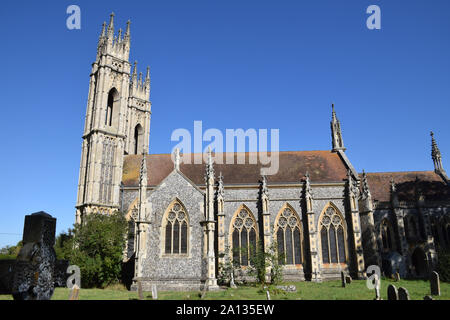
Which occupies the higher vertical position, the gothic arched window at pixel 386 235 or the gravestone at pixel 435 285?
the gothic arched window at pixel 386 235

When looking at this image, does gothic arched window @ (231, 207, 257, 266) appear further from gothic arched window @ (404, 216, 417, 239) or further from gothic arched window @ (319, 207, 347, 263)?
gothic arched window @ (404, 216, 417, 239)

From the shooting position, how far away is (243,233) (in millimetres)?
26703

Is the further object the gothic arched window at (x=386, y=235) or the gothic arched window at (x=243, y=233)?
the gothic arched window at (x=386, y=235)

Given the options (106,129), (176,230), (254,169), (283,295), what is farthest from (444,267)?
(106,129)

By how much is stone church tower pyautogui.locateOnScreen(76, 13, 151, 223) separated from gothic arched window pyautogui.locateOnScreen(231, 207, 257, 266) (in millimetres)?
10783

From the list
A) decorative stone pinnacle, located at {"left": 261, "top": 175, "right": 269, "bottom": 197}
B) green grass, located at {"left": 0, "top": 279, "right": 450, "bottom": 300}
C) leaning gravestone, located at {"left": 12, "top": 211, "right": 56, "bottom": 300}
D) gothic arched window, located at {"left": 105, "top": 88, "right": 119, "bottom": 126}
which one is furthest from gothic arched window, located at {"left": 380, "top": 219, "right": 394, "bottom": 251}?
leaning gravestone, located at {"left": 12, "top": 211, "right": 56, "bottom": 300}

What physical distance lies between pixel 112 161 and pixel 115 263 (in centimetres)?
1068

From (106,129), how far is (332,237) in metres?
23.4

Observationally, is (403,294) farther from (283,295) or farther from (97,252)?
(97,252)

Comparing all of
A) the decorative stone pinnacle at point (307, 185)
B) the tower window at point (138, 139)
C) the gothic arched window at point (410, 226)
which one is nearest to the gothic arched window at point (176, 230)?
the decorative stone pinnacle at point (307, 185)

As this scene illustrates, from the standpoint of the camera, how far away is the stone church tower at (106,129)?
93.5 ft

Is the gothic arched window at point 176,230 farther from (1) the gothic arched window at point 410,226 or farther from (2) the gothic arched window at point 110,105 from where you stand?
(1) the gothic arched window at point 410,226

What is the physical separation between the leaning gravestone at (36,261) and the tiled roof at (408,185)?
31580 millimetres
